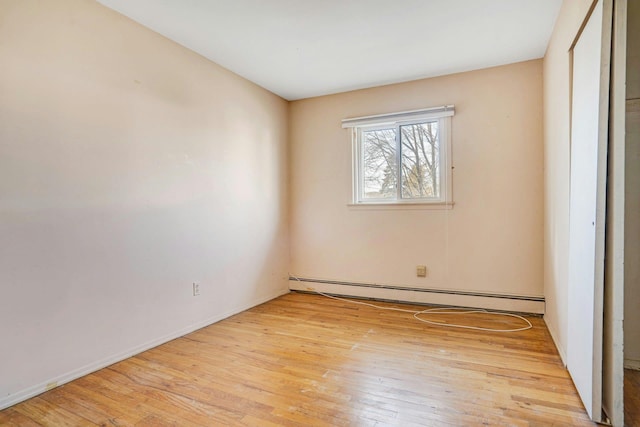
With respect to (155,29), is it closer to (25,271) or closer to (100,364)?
(25,271)

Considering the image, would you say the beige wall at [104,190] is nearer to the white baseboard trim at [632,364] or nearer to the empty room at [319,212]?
the empty room at [319,212]

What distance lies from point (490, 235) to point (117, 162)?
3.12 m

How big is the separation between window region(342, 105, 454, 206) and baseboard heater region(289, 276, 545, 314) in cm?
90

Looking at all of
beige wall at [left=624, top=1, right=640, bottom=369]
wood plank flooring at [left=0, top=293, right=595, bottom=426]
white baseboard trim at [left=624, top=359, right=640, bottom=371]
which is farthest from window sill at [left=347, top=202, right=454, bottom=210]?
white baseboard trim at [left=624, top=359, right=640, bottom=371]

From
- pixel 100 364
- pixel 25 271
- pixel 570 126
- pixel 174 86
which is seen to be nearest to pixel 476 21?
pixel 570 126

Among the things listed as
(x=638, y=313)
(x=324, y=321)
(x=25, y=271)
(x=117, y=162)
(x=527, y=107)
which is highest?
(x=527, y=107)

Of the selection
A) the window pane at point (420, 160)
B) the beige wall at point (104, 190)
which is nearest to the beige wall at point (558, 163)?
the window pane at point (420, 160)

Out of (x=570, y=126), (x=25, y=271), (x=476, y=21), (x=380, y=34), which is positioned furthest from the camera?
(x=380, y=34)

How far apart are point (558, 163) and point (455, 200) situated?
3.44 feet

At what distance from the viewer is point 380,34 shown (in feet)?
8.36

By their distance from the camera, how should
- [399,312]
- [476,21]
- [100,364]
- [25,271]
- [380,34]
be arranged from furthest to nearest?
1. [399,312]
2. [380,34]
3. [476,21]
4. [100,364]
5. [25,271]

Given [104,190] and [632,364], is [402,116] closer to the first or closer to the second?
[632,364]

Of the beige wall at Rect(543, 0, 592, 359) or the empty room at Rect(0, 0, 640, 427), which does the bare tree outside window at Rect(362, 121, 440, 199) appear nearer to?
the empty room at Rect(0, 0, 640, 427)

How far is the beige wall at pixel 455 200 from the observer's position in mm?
3043
